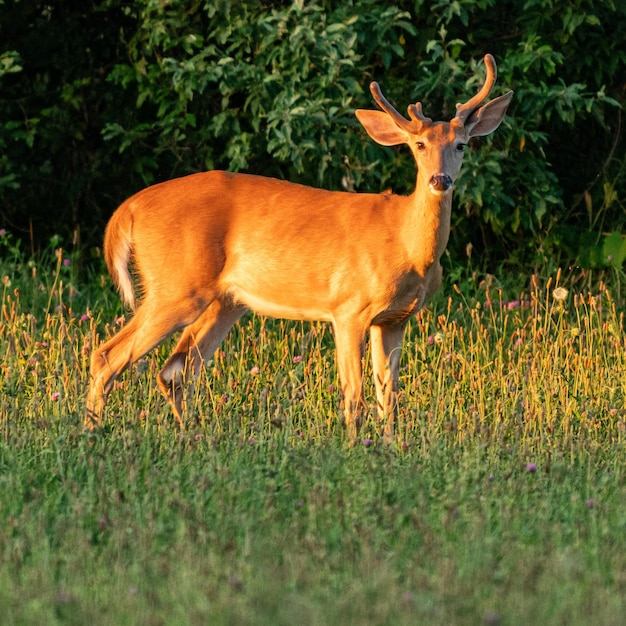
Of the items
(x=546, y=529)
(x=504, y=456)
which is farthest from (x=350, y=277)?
(x=546, y=529)

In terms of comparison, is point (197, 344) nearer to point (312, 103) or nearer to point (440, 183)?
point (440, 183)

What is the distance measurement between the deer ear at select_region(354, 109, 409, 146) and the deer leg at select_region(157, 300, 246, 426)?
1.12 m

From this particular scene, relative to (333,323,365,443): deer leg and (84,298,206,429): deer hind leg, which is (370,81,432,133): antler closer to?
(333,323,365,443): deer leg

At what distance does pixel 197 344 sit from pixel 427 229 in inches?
54.5

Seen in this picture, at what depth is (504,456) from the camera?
5.42 m

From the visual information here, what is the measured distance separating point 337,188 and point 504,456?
4277 mm

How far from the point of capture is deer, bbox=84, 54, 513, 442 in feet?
21.1

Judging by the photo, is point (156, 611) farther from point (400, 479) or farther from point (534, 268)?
point (534, 268)

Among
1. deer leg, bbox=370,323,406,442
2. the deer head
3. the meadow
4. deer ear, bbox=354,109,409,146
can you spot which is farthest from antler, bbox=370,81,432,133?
the meadow

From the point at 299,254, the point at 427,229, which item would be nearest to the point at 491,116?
the point at 427,229

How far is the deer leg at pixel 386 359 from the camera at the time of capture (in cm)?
652

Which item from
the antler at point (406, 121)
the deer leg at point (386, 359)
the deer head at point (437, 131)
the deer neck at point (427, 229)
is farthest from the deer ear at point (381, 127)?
the deer leg at point (386, 359)

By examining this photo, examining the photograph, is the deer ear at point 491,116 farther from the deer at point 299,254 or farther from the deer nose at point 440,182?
the deer nose at point 440,182

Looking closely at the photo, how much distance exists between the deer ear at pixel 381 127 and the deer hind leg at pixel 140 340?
118cm
